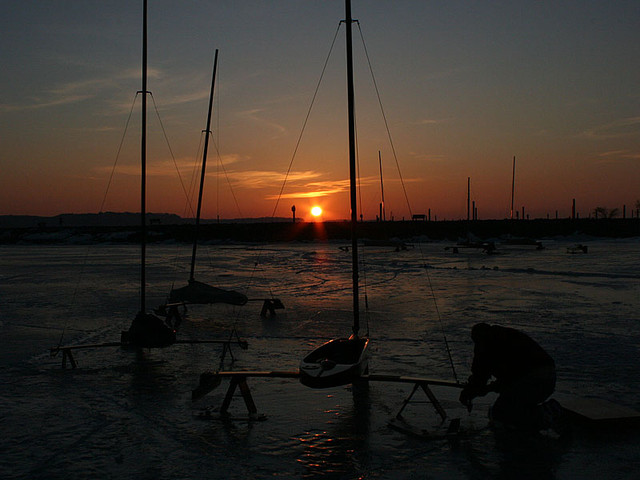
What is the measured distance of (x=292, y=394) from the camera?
30.5 feet

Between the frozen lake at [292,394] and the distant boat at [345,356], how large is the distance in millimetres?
587

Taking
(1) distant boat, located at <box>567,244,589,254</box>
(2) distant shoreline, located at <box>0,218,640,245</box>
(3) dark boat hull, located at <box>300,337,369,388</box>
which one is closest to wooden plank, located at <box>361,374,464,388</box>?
(3) dark boat hull, located at <box>300,337,369,388</box>

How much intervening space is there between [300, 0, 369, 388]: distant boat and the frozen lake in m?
0.59

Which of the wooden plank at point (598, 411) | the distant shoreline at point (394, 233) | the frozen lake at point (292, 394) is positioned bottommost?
the frozen lake at point (292, 394)

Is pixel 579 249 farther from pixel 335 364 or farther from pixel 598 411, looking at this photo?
pixel 335 364

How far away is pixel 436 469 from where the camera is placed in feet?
20.8

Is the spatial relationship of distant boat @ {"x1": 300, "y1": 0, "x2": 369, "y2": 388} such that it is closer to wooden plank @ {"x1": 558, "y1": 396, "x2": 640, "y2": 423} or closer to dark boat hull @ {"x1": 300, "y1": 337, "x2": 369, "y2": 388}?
dark boat hull @ {"x1": 300, "y1": 337, "x2": 369, "y2": 388}

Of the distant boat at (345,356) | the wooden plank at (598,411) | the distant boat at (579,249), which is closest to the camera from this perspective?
the wooden plank at (598,411)

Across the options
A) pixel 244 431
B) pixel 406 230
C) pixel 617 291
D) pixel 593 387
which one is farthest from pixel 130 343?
pixel 406 230

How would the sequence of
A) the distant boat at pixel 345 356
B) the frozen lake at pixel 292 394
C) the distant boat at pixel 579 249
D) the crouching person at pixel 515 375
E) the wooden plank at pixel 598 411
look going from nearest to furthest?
the frozen lake at pixel 292 394
the crouching person at pixel 515 375
the wooden plank at pixel 598 411
the distant boat at pixel 345 356
the distant boat at pixel 579 249

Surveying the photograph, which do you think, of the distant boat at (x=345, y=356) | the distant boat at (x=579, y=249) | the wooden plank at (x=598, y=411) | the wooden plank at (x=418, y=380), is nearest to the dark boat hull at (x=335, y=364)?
the distant boat at (x=345, y=356)

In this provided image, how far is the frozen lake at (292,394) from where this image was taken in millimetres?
6457

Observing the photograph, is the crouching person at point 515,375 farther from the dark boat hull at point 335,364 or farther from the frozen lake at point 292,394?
the dark boat hull at point 335,364

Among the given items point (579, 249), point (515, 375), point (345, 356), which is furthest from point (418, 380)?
point (579, 249)
